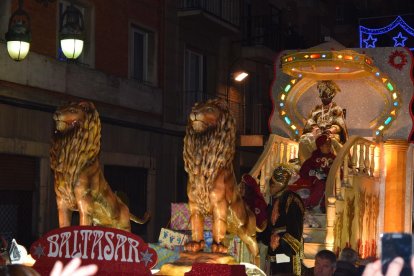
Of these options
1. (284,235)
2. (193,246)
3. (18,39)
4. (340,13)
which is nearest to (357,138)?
(284,235)

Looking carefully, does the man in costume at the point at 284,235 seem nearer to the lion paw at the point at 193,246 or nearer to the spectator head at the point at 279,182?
the spectator head at the point at 279,182

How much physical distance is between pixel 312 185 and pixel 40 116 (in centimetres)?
604

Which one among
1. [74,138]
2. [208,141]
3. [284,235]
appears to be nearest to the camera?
[208,141]

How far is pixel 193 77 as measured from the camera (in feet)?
73.8

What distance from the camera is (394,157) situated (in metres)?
12.5

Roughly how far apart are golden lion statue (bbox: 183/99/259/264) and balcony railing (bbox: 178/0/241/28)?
14347mm

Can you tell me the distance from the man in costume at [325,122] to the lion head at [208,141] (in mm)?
6056

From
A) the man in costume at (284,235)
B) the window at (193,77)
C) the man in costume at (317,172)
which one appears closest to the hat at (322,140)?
the man in costume at (317,172)

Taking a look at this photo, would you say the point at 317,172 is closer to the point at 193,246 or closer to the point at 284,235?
the point at 284,235

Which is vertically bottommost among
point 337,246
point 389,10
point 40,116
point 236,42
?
point 337,246

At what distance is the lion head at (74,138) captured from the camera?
6.73 m

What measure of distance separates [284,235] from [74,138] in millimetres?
3189

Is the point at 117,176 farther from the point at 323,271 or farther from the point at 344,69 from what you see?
the point at 323,271

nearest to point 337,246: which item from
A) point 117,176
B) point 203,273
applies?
point 203,273
